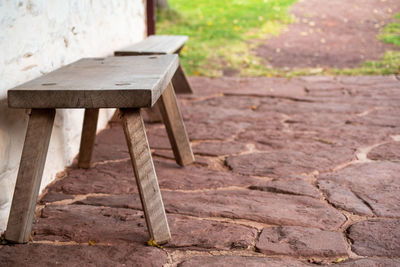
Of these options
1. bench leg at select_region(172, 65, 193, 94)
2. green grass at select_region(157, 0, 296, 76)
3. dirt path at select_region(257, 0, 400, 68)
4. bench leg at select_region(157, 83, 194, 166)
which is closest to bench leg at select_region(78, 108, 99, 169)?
bench leg at select_region(157, 83, 194, 166)

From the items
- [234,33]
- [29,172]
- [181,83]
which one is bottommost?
[234,33]

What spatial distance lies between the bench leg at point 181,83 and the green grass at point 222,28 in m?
0.95

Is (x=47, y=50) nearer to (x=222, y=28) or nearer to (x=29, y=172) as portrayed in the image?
(x=29, y=172)

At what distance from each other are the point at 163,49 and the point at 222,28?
506 centimetres

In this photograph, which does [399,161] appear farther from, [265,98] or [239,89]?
[239,89]

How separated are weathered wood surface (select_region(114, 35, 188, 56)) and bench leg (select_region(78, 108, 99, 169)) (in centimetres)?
83

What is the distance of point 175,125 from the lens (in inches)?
111

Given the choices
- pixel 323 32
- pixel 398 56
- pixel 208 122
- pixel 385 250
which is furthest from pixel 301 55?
pixel 385 250

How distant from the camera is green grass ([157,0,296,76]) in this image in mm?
5977

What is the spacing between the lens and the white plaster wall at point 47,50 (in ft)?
6.98

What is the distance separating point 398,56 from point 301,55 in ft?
3.83

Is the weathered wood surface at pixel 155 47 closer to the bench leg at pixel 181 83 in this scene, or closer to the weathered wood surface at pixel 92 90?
the bench leg at pixel 181 83

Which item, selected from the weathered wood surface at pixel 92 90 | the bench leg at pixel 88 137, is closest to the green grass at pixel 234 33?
the bench leg at pixel 88 137

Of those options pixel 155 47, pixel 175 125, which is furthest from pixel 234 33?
pixel 175 125
